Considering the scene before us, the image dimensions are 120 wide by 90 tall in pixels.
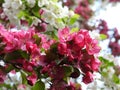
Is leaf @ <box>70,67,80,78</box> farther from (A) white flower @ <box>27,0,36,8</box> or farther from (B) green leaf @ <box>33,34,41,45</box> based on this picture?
(A) white flower @ <box>27,0,36,8</box>

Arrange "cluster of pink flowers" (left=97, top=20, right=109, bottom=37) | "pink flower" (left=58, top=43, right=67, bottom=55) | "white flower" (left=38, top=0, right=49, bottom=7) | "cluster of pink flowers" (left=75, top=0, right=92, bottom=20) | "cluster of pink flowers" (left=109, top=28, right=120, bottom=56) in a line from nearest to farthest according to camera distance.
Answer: "pink flower" (left=58, top=43, right=67, bottom=55) < "white flower" (left=38, top=0, right=49, bottom=7) < "cluster of pink flowers" (left=97, top=20, right=109, bottom=37) < "cluster of pink flowers" (left=109, top=28, right=120, bottom=56) < "cluster of pink flowers" (left=75, top=0, right=92, bottom=20)

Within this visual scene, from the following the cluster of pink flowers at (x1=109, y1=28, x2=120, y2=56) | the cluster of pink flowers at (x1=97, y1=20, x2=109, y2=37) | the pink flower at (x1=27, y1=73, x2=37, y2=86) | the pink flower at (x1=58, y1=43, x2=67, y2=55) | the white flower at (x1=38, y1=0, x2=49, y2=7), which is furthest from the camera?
the cluster of pink flowers at (x1=109, y1=28, x2=120, y2=56)

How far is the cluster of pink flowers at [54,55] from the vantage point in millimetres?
2270

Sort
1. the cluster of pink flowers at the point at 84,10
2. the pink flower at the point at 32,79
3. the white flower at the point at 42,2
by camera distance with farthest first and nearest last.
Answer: the cluster of pink flowers at the point at 84,10 < the white flower at the point at 42,2 < the pink flower at the point at 32,79

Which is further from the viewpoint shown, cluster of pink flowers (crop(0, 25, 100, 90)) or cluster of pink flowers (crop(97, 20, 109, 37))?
cluster of pink flowers (crop(97, 20, 109, 37))

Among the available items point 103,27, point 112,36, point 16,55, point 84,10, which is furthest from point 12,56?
point 84,10

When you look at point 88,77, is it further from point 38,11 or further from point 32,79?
point 38,11

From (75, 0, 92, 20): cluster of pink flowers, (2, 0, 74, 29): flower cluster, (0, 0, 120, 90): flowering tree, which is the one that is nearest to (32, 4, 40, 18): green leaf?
(2, 0, 74, 29): flower cluster

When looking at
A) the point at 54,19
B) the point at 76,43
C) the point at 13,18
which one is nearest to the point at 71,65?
the point at 76,43

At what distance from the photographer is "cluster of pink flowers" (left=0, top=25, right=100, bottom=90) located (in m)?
2.27

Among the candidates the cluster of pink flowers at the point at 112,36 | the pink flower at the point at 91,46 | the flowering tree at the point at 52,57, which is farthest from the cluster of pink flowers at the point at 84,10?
the pink flower at the point at 91,46

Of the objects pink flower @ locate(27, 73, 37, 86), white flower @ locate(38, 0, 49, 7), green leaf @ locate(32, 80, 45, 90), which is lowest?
green leaf @ locate(32, 80, 45, 90)

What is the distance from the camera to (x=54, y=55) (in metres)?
2.29

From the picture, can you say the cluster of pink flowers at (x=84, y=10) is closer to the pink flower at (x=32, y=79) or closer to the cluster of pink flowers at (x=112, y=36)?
the cluster of pink flowers at (x=112, y=36)
